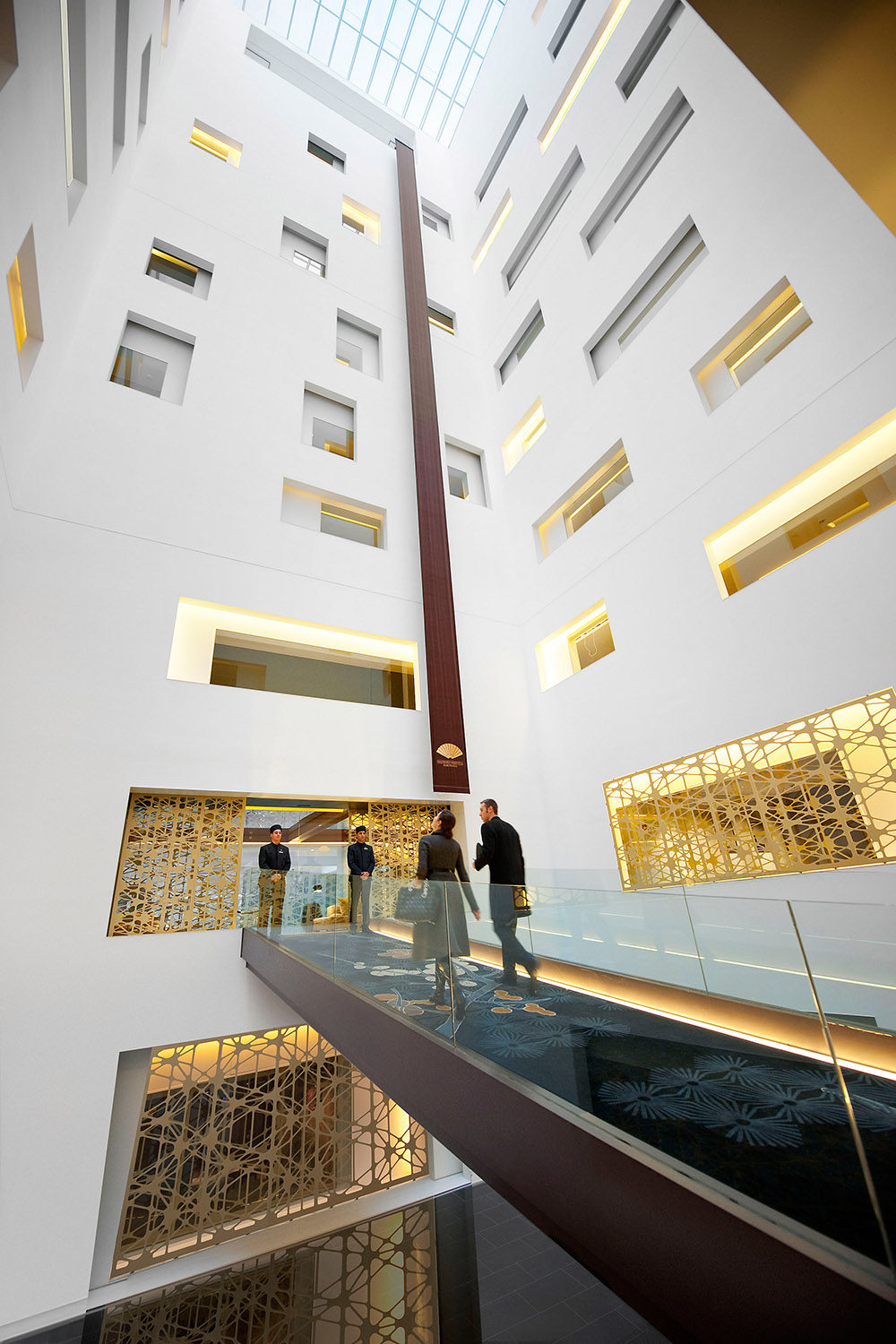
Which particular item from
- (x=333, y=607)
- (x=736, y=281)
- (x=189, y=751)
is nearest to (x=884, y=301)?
(x=736, y=281)

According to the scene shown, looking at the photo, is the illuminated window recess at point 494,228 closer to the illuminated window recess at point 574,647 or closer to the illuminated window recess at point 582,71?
the illuminated window recess at point 582,71

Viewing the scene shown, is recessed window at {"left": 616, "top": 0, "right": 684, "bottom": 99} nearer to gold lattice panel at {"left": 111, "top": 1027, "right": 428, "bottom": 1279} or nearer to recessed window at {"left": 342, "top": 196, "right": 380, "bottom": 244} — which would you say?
recessed window at {"left": 342, "top": 196, "right": 380, "bottom": 244}

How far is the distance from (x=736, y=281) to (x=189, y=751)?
921 cm

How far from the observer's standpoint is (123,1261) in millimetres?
6164

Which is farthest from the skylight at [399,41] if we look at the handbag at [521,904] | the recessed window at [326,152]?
the handbag at [521,904]

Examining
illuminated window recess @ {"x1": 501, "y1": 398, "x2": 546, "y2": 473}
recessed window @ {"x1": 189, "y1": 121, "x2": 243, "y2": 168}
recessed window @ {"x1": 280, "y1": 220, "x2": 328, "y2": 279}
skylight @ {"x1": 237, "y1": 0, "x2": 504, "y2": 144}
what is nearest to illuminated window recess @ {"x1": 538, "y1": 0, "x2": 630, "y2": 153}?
recessed window @ {"x1": 280, "y1": 220, "x2": 328, "y2": 279}

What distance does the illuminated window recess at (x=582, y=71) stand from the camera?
36.5 ft

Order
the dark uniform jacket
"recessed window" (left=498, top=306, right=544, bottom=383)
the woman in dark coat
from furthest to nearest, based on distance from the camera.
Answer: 1. "recessed window" (left=498, top=306, right=544, bottom=383)
2. the dark uniform jacket
3. the woman in dark coat

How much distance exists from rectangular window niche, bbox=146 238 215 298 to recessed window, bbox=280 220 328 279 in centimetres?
A: 206

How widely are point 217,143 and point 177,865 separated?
14.1 m

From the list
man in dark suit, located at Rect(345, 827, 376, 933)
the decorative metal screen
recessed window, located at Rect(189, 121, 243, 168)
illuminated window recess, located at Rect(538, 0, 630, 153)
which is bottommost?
the decorative metal screen

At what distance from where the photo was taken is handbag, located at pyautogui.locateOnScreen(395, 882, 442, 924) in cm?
367

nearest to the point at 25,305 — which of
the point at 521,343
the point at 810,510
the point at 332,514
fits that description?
the point at 332,514

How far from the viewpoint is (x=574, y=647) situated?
399 inches
